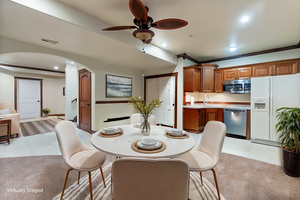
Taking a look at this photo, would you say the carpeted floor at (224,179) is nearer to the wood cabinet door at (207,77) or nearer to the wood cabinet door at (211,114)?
the wood cabinet door at (211,114)

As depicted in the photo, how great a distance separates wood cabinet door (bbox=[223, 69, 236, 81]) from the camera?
4.27 metres

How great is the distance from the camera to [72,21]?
201 cm

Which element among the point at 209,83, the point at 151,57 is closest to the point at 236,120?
the point at 209,83

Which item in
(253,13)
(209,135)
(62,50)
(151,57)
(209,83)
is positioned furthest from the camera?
(209,83)

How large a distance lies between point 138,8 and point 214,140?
5.86ft

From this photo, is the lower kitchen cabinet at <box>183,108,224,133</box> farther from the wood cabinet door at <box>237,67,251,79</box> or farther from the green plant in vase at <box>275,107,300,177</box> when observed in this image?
the green plant in vase at <box>275,107,300,177</box>

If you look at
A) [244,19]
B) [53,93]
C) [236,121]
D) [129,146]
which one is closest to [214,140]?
[129,146]

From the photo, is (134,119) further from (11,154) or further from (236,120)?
(236,120)

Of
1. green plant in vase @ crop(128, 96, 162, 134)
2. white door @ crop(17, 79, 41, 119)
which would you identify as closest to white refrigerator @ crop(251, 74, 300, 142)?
green plant in vase @ crop(128, 96, 162, 134)

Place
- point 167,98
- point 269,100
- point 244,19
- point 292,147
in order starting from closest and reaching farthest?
point 292,147 < point 244,19 < point 269,100 < point 167,98

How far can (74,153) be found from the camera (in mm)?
1683

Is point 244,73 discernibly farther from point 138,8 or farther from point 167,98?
point 138,8

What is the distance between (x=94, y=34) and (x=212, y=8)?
1983 mm

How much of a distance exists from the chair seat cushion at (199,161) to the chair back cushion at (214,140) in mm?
68
